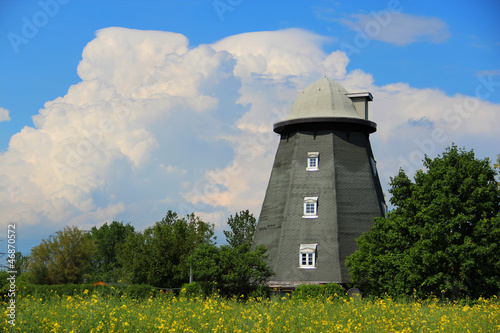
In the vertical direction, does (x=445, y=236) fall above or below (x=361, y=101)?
below

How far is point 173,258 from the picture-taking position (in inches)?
2026

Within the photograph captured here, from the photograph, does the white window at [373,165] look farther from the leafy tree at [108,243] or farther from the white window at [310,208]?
the leafy tree at [108,243]

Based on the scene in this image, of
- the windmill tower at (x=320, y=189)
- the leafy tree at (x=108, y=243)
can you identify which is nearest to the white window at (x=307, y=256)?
the windmill tower at (x=320, y=189)

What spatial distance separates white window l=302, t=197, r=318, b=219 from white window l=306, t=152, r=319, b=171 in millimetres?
2740

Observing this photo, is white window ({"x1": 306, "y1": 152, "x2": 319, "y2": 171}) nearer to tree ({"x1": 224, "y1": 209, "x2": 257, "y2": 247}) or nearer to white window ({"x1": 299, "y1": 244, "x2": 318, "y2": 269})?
white window ({"x1": 299, "y1": 244, "x2": 318, "y2": 269})

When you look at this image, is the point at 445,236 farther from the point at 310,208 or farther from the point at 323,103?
the point at 323,103

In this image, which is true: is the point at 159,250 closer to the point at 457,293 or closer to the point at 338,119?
the point at 338,119

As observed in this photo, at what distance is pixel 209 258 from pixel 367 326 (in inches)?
842

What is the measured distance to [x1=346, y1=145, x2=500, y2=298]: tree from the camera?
3200cm

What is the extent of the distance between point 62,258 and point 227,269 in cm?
2680

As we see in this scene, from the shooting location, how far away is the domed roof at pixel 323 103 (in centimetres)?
4675

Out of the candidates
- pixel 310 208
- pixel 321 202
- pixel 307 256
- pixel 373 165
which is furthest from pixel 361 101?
pixel 307 256

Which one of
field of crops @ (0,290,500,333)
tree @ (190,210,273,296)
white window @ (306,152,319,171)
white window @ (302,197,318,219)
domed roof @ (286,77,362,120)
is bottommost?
field of crops @ (0,290,500,333)

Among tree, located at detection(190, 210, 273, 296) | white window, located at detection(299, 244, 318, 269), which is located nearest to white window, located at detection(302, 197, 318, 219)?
white window, located at detection(299, 244, 318, 269)
